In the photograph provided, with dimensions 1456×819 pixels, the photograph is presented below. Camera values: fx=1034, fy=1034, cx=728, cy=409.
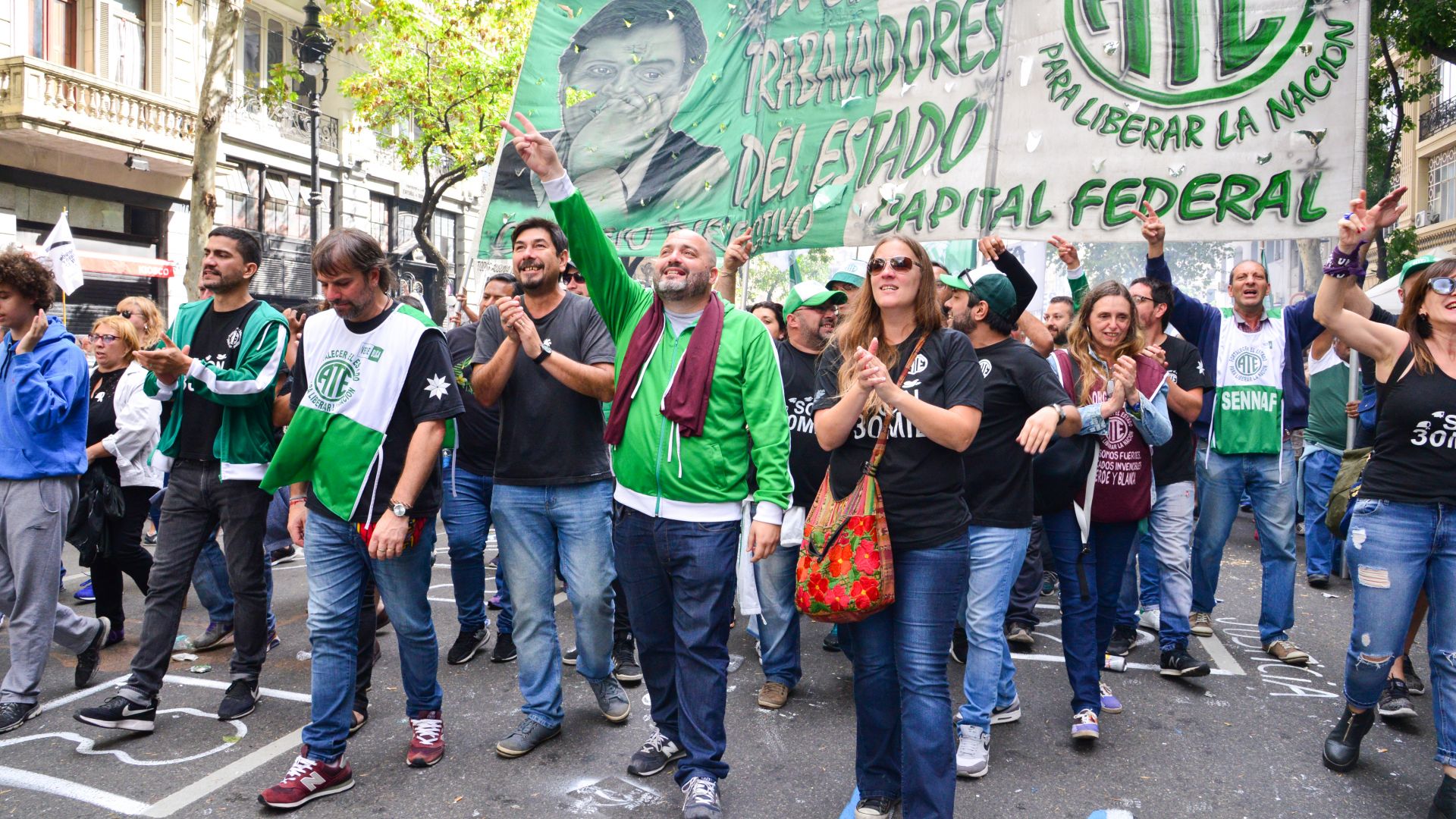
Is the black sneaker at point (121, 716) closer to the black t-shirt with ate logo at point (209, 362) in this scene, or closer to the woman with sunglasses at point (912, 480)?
the black t-shirt with ate logo at point (209, 362)

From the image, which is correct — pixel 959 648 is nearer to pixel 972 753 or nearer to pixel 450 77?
pixel 972 753

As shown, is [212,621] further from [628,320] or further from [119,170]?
[119,170]

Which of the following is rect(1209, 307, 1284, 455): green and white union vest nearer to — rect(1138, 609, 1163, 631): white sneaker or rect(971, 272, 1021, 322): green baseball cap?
rect(1138, 609, 1163, 631): white sneaker

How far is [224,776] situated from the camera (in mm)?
3900

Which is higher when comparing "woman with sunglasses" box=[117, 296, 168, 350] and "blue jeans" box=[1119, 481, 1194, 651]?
"woman with sunglasses" box=[117, 296, 168, 350]

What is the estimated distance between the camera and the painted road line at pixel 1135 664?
17.5ft

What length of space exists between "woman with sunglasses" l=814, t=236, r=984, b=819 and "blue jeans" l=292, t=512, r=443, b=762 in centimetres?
170

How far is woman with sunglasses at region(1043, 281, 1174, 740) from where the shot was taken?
4.34 meters

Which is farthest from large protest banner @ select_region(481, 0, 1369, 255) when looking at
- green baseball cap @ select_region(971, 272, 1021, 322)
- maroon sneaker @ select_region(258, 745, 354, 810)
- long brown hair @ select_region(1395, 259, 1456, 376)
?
maroon sneaker @ select_region(258, 745, 354, 810)

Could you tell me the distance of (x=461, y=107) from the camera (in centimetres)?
1988

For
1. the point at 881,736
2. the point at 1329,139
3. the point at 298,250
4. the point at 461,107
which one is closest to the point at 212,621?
the point at 881,736

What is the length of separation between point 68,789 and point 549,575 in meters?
1.87

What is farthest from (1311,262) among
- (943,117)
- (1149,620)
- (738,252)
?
(738,252)

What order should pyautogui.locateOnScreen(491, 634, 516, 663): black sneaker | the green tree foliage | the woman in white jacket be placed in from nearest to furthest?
1. pyautogui.locateOnScreen(491, 634, 516, 663): black sneaker
2. the woman in white jacket
3. the green tree foliage
